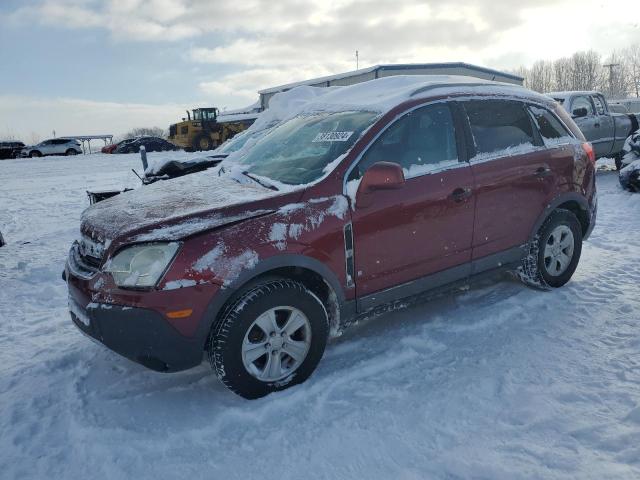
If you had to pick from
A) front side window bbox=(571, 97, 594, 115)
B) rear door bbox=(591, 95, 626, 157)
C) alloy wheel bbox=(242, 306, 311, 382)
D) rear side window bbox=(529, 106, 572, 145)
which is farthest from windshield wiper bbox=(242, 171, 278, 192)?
rear door bbox=(591, 95, 626, 157)

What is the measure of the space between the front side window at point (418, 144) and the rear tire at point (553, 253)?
124cm

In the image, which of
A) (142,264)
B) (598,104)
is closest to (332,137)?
(142,264)

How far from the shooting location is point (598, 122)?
Result: 11.2 meters

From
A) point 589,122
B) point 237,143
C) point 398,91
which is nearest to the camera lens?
point 398,91

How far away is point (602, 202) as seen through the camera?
8055 millimetres

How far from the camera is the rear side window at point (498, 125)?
12.2 ft

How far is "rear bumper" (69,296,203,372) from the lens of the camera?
2.57 metres

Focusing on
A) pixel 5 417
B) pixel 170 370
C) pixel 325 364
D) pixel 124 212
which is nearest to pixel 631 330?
pixel 325 364

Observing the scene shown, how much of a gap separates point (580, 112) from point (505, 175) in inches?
313

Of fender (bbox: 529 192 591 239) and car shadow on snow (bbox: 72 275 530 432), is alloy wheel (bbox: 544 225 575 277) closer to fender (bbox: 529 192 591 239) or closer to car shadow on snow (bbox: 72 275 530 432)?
fender (bbox: 529 192 591 239)

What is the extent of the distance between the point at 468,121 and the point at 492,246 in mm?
983

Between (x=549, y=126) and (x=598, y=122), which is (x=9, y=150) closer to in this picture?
(x=598, y=122)

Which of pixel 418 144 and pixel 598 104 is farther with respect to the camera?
pixel 598 104

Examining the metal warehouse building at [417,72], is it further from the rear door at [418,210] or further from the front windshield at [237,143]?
the rear door at [418,210]
